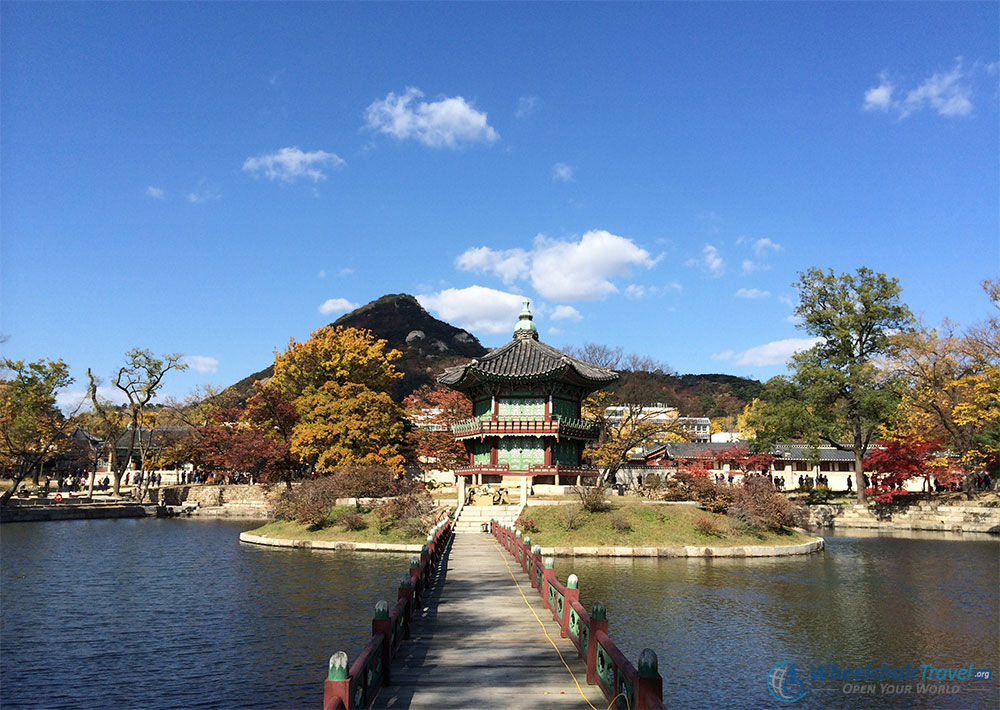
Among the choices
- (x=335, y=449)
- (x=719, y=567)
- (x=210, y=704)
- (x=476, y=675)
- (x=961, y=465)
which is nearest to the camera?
(x=476, y=675)

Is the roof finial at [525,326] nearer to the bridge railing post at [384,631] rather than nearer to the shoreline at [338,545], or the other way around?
the shoreline at [338,545]

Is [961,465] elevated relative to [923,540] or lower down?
elevated

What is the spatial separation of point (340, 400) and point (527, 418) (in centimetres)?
1563

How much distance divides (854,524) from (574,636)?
47.6 metres

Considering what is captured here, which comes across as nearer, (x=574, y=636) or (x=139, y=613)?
(x=574, y=636)

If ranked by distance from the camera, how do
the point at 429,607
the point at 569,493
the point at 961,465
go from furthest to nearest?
the point at 961,465, the point at 569,493, the point at 429,607

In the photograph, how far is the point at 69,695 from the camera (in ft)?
44.3

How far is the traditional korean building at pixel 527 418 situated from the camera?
48594 mm

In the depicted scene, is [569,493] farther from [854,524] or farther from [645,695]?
[645,695]

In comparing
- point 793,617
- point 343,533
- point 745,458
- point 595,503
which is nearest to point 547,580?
point 793,617

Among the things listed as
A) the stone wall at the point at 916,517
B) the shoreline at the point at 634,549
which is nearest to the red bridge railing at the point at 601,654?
the shoreline at the point at 634,549

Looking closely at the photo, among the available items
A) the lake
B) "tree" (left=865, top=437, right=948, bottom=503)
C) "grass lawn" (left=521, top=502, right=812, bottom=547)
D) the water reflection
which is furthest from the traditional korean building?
"tree" (left=865, top=437, right=948, bottom=503)

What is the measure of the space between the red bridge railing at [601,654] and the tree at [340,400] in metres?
38.3

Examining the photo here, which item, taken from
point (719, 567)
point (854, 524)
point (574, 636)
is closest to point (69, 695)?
point (574, 636)
